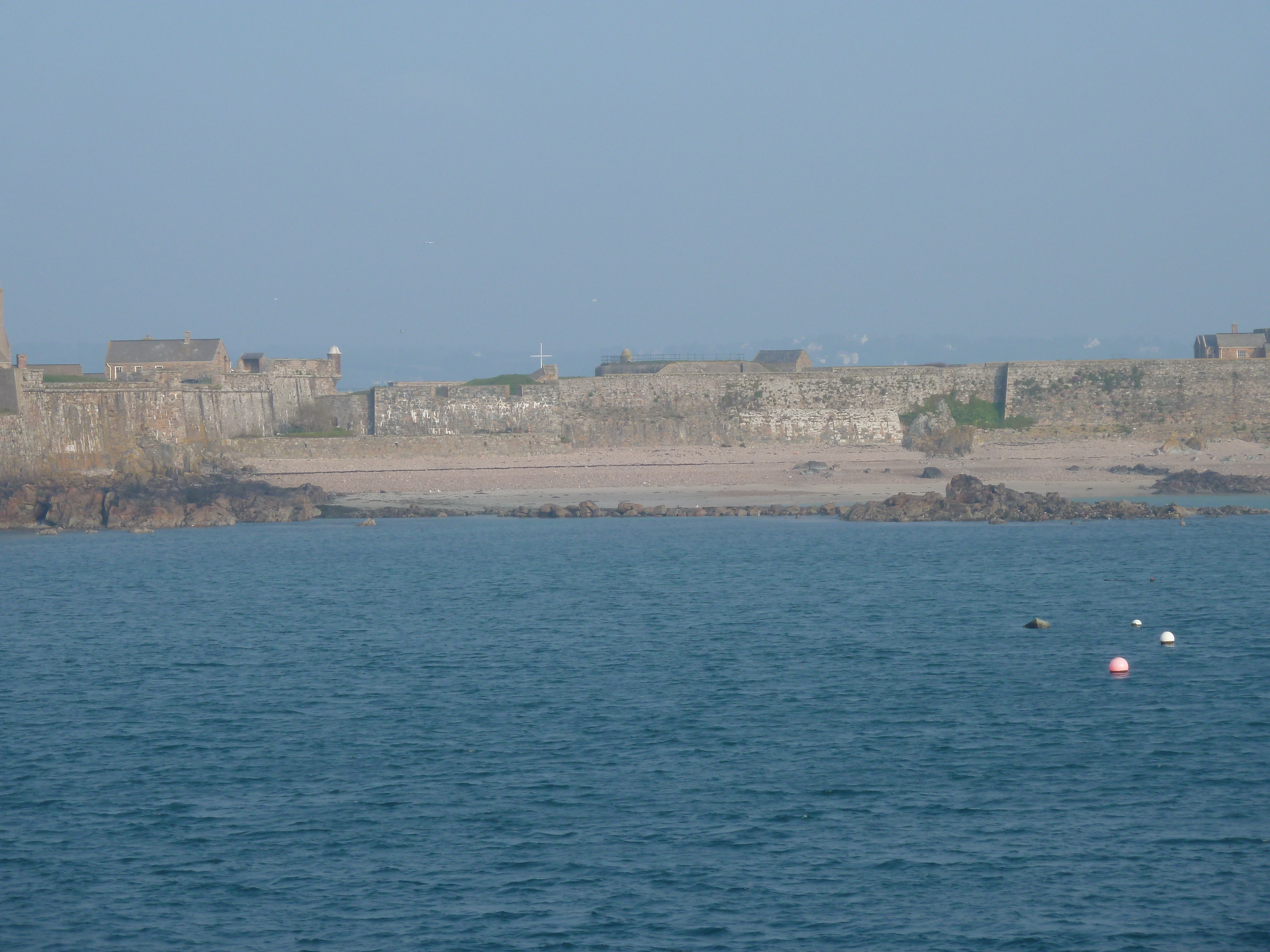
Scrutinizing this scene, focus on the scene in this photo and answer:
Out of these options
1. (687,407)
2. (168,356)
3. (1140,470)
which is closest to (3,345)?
(168,356)

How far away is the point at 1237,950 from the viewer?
9570 millimetres

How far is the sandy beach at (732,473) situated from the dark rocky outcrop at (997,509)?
232 cm

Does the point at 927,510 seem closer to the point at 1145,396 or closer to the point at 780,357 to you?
the point at 1145,396

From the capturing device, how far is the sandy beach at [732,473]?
43.6 m

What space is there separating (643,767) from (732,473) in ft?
109

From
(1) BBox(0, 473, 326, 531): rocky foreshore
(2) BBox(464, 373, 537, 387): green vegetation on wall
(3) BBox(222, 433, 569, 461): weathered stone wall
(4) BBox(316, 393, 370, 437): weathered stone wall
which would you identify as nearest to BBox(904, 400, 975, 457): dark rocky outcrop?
(3) BBox(222, 433, 569, 461): weathered stone wall

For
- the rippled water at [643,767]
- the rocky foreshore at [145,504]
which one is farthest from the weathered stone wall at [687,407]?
the rippled water at [643,767]

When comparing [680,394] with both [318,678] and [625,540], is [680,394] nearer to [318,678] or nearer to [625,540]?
[625,540]

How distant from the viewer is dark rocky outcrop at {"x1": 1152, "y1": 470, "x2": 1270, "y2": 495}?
1674 inches

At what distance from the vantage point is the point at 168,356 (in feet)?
193

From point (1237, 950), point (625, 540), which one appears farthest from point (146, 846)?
point (625, 540)

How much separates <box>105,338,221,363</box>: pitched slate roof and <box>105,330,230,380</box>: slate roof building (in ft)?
0.05

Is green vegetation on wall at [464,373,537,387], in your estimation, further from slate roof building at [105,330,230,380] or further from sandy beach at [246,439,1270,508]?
slate roof building at [105,330,230,380]

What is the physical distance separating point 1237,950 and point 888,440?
44.6 metres
